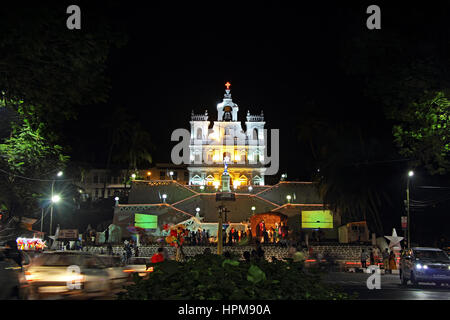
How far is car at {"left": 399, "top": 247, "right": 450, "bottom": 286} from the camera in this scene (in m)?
16.4

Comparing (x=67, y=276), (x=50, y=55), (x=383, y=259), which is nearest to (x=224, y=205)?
(x=383, y=259)

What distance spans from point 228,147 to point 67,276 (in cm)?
6971

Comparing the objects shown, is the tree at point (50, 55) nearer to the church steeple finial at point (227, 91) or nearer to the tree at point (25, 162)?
the tree at point (25, 162)

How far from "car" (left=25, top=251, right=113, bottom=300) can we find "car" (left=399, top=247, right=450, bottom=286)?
11267 mm

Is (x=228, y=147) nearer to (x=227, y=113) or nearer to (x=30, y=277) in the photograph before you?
(x=227, y=113)

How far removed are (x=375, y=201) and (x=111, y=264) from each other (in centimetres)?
2592

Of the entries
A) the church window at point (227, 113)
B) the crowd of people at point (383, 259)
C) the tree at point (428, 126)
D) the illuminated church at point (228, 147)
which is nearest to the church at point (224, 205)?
the crowd of people at point (383, 259)

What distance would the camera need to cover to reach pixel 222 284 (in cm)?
428

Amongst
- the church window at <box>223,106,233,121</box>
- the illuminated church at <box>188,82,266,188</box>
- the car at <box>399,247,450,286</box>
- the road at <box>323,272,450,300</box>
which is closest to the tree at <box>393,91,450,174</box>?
the car at <box>399,247,450,286</box>

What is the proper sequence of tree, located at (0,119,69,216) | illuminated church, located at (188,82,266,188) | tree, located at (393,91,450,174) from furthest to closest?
1. illuminated church, located at (188,82,266,188)
2. tree, located at (0,119,69,216)
3. tree, located at (393,91,450,174)

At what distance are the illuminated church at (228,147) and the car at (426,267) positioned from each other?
200ft

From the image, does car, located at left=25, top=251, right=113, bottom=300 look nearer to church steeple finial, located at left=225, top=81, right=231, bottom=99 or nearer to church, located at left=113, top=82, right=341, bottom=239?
church, located at left=113, top=82, right=341, bottom=239
